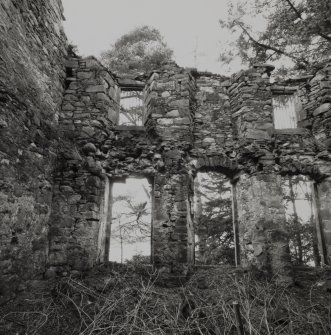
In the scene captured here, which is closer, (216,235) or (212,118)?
(212,118)

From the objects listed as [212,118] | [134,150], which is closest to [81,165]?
[134,150]

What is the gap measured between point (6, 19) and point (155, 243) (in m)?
4.49

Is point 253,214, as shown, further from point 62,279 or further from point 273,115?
point 62,279

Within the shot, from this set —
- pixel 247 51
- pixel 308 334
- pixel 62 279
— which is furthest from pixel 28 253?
pixel 247 51

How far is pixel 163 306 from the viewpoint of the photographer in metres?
3.66

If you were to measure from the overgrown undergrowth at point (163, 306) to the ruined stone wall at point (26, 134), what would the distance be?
2.19 feet

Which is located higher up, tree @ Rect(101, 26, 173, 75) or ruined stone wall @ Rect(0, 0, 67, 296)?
tree @ Rect(101, 26, 173, 75)

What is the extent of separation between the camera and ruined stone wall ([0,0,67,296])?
4.07 m

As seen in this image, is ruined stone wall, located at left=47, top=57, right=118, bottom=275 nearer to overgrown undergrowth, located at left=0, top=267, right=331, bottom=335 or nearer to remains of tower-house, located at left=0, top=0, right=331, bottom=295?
remains of tower-house, located at left=0, top=0, right=331, bottom=295

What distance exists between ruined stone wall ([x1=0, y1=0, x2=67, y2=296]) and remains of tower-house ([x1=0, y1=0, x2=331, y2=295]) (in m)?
0.02

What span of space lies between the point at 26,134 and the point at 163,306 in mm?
3480

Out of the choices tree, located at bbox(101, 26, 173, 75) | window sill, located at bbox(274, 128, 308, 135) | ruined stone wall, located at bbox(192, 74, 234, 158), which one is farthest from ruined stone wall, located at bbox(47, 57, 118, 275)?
tree, located at bbox(101, 26, 173, 75)

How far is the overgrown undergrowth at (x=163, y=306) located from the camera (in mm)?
2918

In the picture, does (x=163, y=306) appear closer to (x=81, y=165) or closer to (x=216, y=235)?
(x=81, y=165)
